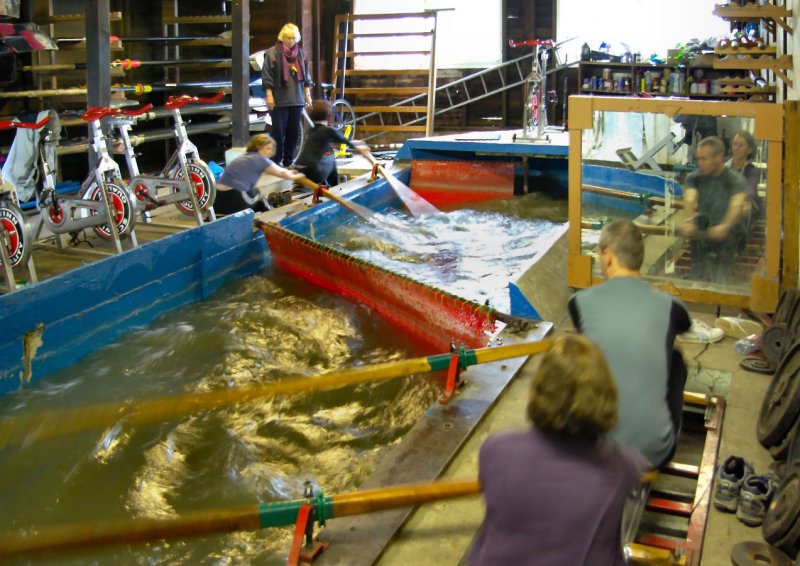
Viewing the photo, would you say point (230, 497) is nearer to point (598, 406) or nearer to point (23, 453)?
point (23, 453)

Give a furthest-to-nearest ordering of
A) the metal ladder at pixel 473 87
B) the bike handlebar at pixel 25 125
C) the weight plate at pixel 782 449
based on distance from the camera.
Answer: the metal ladder at pixel 473 87, the bike handlebar at pixel 25 125, the weight plate at pixel 782 449

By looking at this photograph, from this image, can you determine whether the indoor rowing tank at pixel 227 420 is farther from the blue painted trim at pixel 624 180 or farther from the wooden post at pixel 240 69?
the wooden post at pixel 240 69

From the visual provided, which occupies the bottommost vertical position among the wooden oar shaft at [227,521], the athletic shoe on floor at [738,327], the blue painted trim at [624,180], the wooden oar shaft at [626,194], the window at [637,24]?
the wooden oar shaft at [227,521]

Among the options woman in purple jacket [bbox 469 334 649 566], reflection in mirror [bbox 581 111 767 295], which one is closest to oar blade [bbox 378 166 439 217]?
reflection in mirror [bbox 581 111 767 295]

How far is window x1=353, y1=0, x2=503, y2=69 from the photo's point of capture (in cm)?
1402

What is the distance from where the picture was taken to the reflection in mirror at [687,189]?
401 cm

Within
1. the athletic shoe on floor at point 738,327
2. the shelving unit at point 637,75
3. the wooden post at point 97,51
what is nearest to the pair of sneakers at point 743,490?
the athletic shoe on floor at point 738,327

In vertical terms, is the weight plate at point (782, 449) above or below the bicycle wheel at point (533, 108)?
below

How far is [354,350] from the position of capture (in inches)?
208

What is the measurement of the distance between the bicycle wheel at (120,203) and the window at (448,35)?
9.16 m

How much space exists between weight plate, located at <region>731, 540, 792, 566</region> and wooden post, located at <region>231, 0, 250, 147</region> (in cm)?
733

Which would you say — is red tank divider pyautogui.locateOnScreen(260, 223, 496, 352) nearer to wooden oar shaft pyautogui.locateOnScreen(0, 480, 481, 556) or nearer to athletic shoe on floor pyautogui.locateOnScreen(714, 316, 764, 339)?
athletic shoe on floor pyautogui.locateOnScreen(714, 316, 764, 339)

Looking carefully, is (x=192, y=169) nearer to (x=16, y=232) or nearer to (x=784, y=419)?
(x=16, y=232)

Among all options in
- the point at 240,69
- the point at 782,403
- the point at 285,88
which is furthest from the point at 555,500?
the point at 240,69
